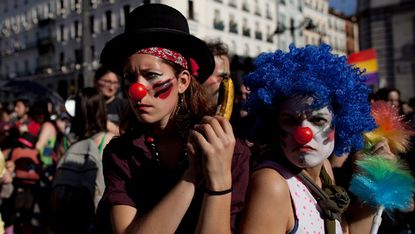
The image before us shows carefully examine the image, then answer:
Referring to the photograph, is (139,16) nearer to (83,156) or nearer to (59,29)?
(83,156)

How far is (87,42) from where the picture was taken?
7.54 m

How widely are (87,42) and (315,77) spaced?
20.8 ft

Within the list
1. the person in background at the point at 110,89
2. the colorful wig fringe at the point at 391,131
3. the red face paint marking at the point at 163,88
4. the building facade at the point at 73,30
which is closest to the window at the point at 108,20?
the building facade at the point at 73,30

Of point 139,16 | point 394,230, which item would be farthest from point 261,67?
point 394,230

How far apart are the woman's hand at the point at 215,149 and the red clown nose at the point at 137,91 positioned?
0.99 feet

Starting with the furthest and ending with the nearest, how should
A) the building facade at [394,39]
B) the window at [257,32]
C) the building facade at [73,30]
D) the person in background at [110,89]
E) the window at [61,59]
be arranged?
1. the window at [61,59]
2. the window at [257,32]
3. the building facade at [73,30]
4. the building facade at [394,39]
5. the person in background at [110,89]

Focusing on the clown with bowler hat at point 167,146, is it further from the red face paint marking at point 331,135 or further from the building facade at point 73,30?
the building facade at point 73,30

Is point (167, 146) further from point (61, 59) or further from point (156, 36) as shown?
point (61, 59)

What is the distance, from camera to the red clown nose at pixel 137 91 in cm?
165

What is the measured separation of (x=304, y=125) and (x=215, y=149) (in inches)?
19.5

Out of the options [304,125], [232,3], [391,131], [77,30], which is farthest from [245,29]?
[304,125]

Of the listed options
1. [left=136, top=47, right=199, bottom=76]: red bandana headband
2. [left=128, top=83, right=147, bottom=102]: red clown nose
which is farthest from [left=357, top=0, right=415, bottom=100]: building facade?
[left=128, top=83, right=147, bottom=102]: red clown nose

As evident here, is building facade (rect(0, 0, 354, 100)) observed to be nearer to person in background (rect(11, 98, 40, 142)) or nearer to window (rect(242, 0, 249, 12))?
window (rect(242, 0, 249, 12))

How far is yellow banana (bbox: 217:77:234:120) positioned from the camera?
1.56 metres
